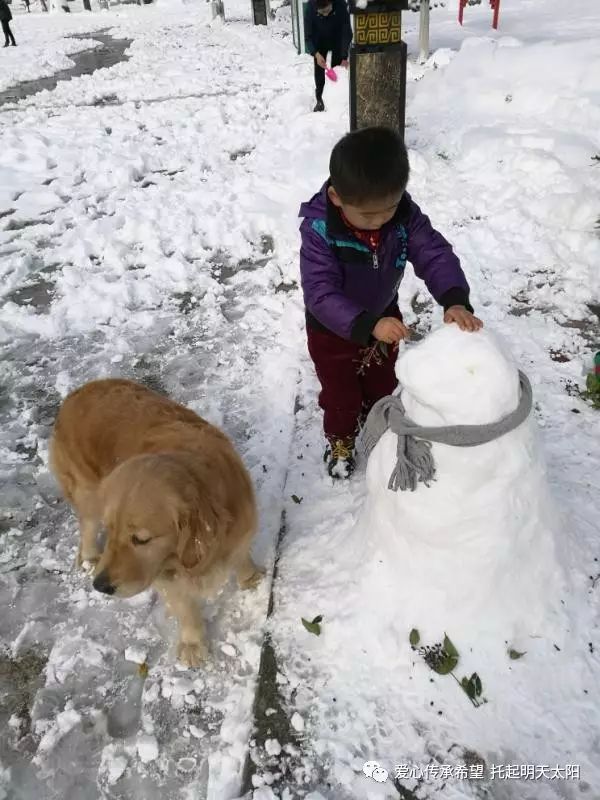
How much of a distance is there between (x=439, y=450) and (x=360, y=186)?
1.04m

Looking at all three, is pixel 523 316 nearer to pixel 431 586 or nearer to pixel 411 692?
pixel 431 586

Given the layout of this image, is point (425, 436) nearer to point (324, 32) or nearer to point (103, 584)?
point (103, 584)

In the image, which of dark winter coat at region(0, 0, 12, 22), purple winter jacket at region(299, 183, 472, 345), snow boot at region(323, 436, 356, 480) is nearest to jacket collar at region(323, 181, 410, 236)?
purple winter jacket at region(299, 183, 472, 345)

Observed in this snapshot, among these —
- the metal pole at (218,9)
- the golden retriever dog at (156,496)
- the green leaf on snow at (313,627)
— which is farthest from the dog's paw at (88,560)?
the metal pole at (218,9)

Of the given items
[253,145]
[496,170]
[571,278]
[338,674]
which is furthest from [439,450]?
[253,145]

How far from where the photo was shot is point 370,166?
210 centimetres

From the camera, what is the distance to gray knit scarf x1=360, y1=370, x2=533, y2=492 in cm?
187

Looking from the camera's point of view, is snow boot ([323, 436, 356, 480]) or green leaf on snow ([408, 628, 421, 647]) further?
snow boot ([323, 436, 356, 480])

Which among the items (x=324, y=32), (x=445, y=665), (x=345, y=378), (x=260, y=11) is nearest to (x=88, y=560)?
(x=345, y=378)

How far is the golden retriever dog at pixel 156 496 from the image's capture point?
1880 millimetres

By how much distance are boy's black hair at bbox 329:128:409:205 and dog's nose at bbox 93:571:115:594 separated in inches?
64.8

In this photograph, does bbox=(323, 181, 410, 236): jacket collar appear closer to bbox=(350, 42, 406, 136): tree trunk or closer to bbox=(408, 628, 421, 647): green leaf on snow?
bbox=(408, 628, 421, 647): green leaf on snow

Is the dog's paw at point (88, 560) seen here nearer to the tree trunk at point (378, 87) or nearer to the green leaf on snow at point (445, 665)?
the green leaf on snow at point (445, 665)

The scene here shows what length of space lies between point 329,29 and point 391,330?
322 inches
